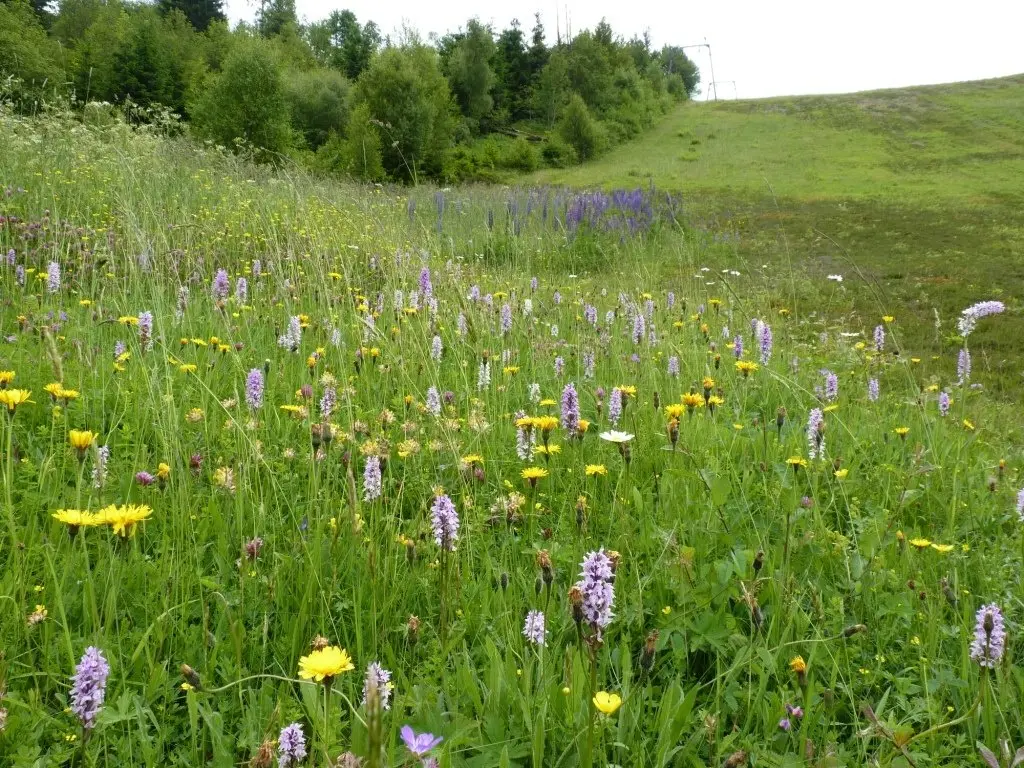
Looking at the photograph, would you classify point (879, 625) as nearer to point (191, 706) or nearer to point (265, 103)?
point (191, 706)

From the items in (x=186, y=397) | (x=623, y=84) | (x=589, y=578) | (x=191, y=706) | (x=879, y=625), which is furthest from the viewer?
(x=623, y=84)

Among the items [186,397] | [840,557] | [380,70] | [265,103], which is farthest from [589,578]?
[380,70]

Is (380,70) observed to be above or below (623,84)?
below

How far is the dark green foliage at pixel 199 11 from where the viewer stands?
54281 mm

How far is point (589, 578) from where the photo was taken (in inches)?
38.6

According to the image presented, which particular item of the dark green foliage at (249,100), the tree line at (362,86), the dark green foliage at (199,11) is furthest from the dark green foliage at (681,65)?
the dark green foliage at (249,100)

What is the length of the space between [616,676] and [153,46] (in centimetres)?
3542

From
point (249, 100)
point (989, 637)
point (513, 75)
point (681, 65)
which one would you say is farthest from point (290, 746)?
point (681, 65)

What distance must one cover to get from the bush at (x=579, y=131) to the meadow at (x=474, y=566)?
31.4 metres

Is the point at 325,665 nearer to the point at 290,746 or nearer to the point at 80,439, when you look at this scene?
the point at 290,746

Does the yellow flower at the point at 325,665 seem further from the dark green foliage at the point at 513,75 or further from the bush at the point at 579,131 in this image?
the dark green foliage at the point at 513,75

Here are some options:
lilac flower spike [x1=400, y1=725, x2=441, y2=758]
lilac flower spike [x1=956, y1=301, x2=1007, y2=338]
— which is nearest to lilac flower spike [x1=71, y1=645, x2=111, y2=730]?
lilac flower spike [x1=400, y1=725, x2=441, y2=758]

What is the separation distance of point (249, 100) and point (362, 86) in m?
4.56

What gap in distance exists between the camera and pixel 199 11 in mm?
55000
